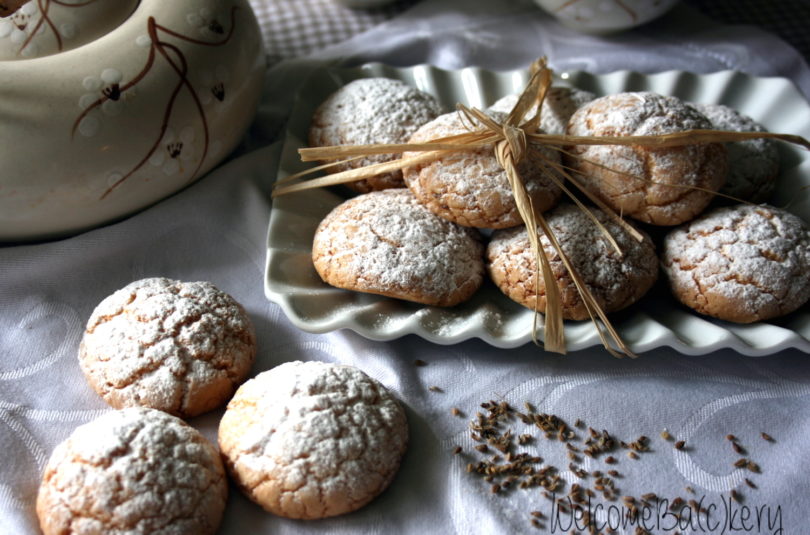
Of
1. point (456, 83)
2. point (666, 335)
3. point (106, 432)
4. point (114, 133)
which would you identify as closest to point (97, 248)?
point (114, 133)

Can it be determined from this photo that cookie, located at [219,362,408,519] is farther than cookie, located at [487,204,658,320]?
No

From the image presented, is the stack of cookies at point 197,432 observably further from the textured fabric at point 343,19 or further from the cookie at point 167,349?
the textured fabric at point 343,19

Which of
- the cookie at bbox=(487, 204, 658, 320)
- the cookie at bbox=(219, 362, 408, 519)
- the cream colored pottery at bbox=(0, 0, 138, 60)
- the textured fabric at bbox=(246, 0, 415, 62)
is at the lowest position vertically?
the cookie at bbox=(219, 362, 408, 519)

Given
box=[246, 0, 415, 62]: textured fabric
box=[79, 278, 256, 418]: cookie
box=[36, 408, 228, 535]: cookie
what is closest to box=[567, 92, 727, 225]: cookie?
box=[79, 278, 256, 418]: cookie

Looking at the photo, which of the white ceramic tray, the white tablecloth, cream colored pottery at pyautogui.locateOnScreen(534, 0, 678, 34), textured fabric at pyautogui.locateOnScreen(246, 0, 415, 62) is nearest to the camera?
the white tablecloth

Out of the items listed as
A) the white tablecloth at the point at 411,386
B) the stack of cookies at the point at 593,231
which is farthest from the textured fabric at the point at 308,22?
the stack of cookies at the point at 593,231

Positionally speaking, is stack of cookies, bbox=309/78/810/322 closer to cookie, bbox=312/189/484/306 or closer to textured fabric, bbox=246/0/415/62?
cookie, bbox=312/189/484/306

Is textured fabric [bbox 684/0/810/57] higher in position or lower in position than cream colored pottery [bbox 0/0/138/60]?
lower

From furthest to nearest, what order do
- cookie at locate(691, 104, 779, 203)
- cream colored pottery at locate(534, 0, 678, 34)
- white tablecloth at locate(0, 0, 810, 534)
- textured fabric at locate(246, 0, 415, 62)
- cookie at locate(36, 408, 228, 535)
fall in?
textured fabric at locate(246, 0, 415, 62) → cream colored pottery at locate(534, 0, 678, 34) → cookie at locate(691, 104, 779, 203) → white tablecloth at locate(0, 0, 810, 534) → cookie at locate(36, 408, 228, 535)
